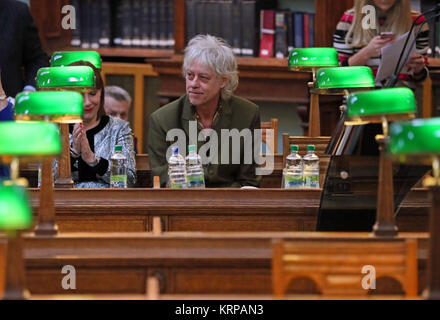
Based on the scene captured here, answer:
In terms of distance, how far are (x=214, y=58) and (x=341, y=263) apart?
2192 mm

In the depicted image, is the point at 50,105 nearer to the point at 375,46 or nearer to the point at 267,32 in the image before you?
the point at 375,46

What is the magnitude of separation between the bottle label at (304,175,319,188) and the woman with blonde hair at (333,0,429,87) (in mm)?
1128

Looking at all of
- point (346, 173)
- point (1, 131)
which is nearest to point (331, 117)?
point (346, 173)

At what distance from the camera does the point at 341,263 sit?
2623 millimetres

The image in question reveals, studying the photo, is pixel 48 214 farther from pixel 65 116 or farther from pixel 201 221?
pixel 201 221

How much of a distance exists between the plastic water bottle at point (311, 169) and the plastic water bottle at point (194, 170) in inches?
17.0

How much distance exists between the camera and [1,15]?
17.8 feet

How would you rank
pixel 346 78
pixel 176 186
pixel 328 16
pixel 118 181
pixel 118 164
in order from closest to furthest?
1. pixel 346 78
2. pixel 176 186
3. pixel 118 181
4. pixel 118 164
5. pixel 328 16

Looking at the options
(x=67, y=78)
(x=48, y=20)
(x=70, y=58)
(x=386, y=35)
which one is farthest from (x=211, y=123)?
(x=48, y=20)

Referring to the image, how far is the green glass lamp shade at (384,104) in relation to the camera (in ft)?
9.23

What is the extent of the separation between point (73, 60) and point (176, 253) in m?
1.87

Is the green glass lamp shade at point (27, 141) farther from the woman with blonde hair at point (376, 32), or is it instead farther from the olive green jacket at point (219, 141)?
the woman with blonde hair at point (376, 32)

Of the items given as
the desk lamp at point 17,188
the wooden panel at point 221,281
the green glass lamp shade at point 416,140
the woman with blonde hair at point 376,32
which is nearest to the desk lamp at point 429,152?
the green glass lamp shade at point 416,140

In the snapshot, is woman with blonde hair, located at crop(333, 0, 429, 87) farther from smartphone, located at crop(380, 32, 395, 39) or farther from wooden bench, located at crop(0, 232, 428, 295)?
wooden bench, located at crop(0, 232, 428, 295)
